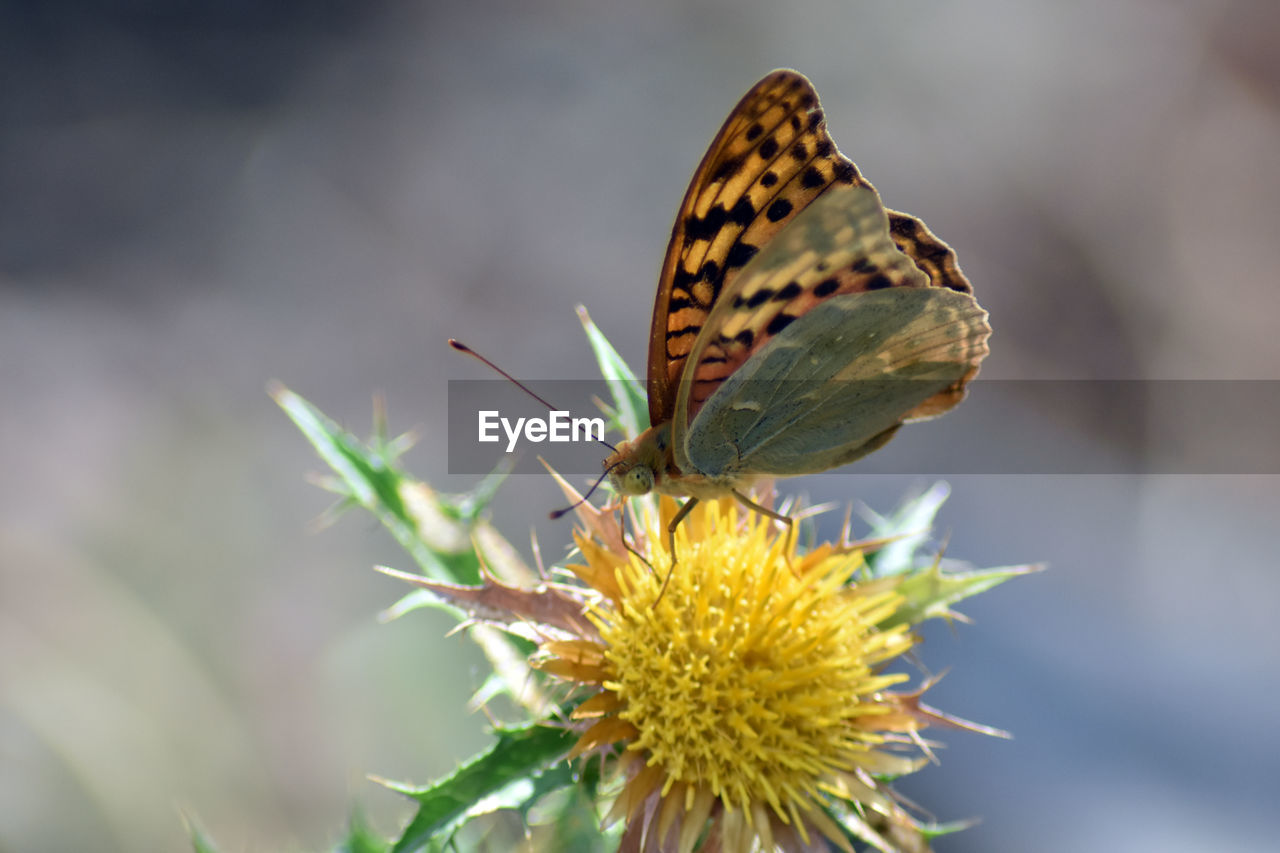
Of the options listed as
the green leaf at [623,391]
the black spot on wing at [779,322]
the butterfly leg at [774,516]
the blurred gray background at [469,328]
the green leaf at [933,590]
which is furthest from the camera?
the blurred gray background at [469,328]

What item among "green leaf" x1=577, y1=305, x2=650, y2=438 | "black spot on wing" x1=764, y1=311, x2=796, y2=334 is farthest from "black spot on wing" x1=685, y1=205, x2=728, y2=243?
"green leaf" x1=577, y1=305, x2=650, y2=438

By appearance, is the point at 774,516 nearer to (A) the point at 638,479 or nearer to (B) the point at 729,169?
(A) the point at 638,479

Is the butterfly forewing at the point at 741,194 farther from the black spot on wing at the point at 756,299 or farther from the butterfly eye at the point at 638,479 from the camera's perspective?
the butterfly eye at the point at 638,479

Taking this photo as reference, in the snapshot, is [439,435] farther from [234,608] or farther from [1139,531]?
[1139,531]

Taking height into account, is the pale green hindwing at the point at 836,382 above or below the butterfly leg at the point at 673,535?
above

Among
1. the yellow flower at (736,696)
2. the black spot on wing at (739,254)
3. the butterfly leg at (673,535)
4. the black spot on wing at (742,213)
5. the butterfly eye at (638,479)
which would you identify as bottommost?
the yellow flower at (736,696)

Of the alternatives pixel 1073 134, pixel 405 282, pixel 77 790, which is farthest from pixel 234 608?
pixel 1073 134

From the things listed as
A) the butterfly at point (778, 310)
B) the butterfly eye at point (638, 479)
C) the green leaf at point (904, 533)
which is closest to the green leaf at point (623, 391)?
the butterfly at point (778, 310)

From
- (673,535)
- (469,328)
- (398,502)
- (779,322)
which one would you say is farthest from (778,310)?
(469,328)
